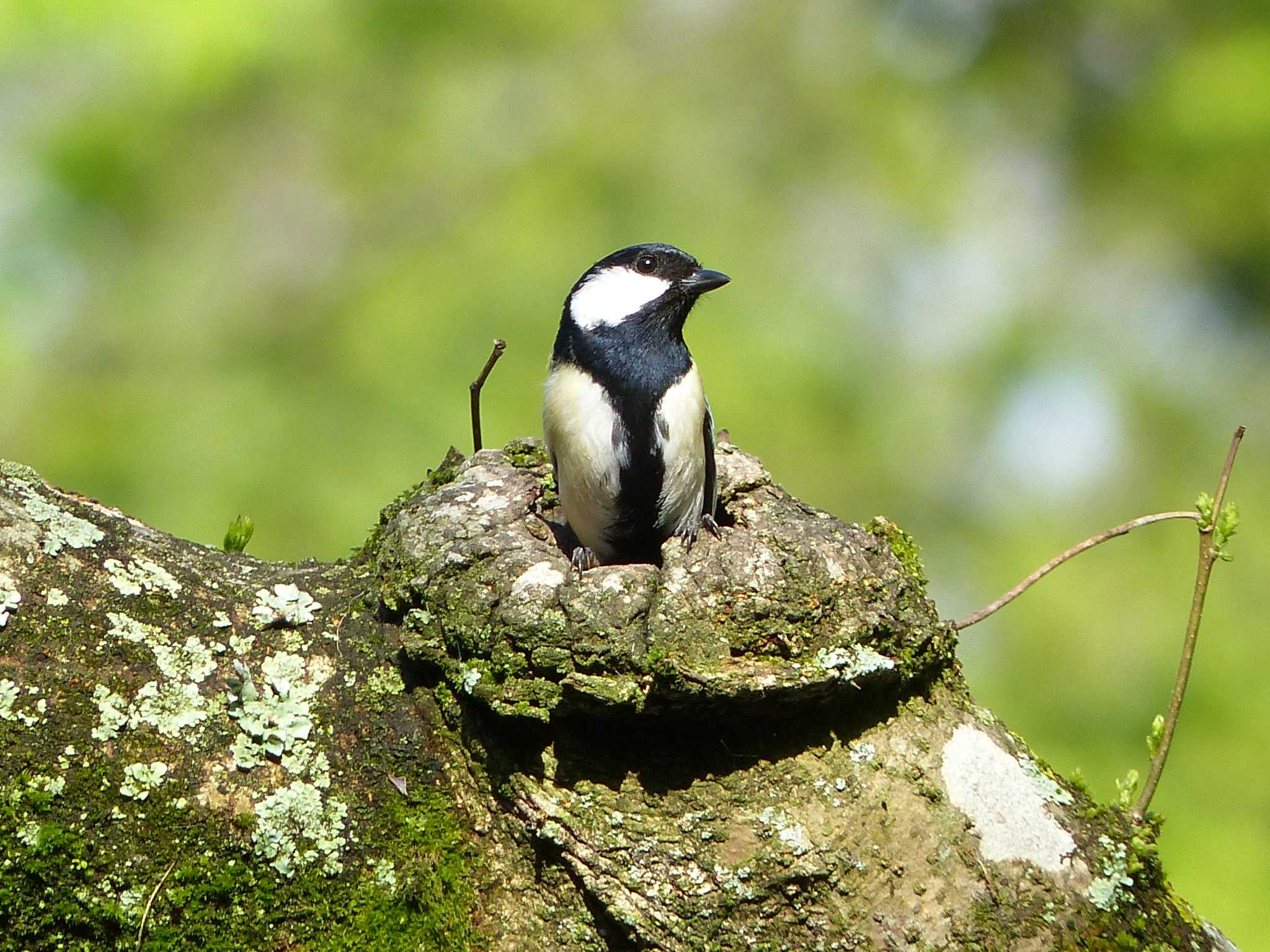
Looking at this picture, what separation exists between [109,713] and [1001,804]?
51.2 inches

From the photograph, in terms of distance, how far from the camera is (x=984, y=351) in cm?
657

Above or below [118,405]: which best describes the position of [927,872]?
below

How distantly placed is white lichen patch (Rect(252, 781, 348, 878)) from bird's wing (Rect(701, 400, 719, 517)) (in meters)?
1.23

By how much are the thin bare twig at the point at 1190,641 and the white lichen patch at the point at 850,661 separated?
0.51 metres

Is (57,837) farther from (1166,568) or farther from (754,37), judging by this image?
(754,37)

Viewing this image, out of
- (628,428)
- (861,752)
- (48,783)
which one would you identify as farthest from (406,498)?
(861,752)

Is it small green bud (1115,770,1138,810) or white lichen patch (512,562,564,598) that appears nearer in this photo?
white lichen patch (512,562,564,598)

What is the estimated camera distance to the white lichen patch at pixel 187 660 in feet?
5.71

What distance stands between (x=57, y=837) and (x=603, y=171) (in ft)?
15.8

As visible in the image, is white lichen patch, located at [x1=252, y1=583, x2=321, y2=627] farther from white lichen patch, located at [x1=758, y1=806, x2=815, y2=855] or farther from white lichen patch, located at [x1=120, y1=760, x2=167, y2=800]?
white lichen patch, located at [x1=758, y1=806, x2=815, y2=855]

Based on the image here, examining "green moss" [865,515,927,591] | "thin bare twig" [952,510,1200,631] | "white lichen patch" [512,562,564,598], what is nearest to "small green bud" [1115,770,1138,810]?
"thin bare twig" [952,510,1200,631]

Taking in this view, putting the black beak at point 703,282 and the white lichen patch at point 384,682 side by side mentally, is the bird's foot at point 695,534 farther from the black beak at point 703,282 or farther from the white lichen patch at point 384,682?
the black beak at point 703,282

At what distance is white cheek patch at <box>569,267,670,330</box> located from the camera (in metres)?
3.04

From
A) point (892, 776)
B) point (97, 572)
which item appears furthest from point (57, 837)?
point (892, 776)
